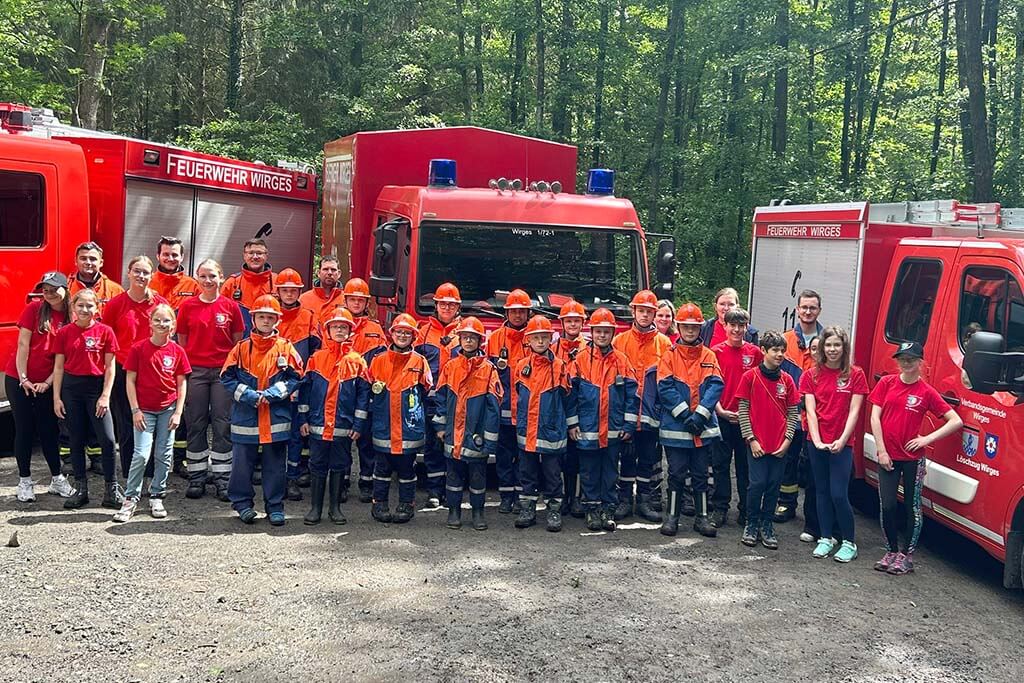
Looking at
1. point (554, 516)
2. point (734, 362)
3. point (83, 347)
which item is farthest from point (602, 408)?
point (83, 347)

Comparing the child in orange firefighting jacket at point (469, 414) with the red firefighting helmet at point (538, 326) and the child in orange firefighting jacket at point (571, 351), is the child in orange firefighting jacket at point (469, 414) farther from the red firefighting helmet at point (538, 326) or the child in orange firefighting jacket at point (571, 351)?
the child in orange firefighting jacket at point (571, 351)

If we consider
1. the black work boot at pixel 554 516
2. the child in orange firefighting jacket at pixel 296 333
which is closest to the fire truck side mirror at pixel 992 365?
the black work boot at pixel 554 516

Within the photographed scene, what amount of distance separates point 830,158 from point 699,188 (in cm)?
533

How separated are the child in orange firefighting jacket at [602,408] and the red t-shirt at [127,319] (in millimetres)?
3330

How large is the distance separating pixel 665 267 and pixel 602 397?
2.06 meters

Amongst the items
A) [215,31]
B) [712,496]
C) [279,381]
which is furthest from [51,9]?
[712,496]

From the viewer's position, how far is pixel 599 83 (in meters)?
26.0

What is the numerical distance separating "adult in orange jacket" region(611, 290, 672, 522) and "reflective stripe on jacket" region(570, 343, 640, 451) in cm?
20

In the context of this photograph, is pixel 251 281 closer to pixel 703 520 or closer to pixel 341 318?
pixel 341 318

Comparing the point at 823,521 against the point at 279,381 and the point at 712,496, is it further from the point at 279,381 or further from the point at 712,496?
the point at 279,381

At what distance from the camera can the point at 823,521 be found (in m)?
7.12

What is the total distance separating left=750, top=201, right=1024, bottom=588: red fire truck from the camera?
5996 millimetres

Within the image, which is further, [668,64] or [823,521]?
[668,64]

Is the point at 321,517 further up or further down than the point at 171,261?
further down
